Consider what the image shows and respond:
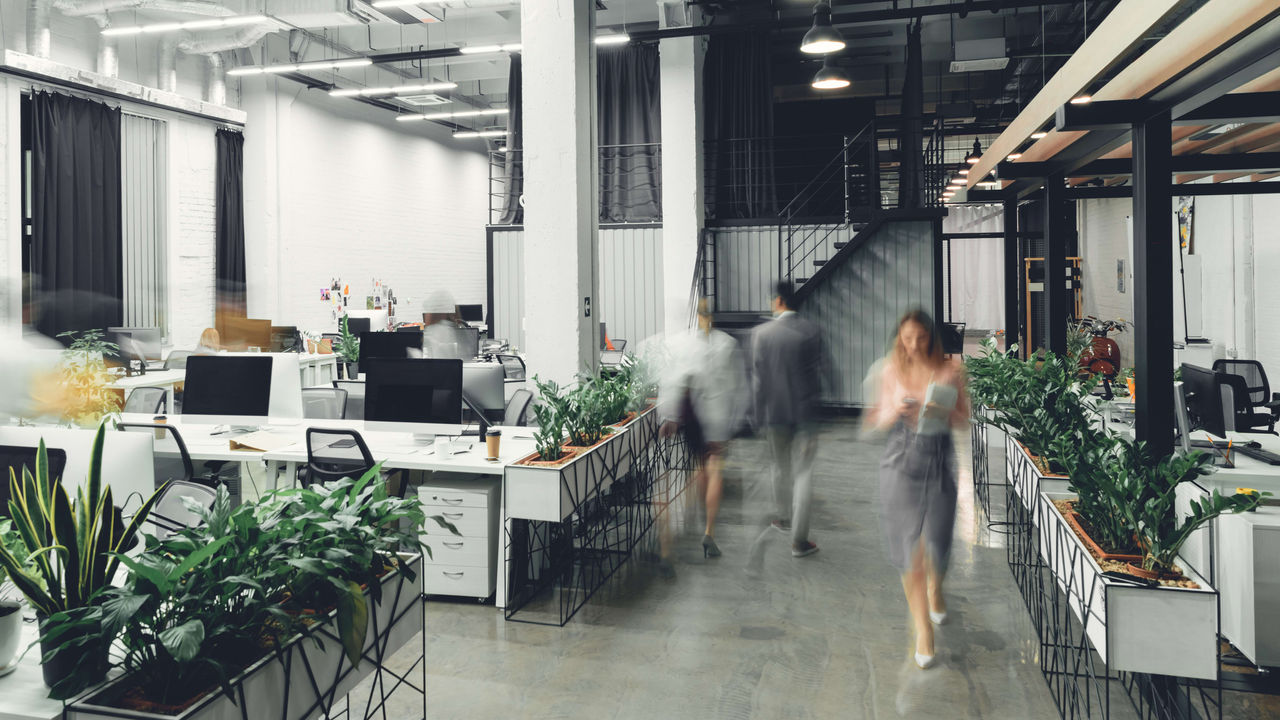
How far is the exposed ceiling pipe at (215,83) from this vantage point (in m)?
10.8

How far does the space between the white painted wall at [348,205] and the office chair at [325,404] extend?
6.48 meters

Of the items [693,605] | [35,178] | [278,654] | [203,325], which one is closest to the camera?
[278,654]

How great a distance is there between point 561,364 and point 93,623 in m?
4.19

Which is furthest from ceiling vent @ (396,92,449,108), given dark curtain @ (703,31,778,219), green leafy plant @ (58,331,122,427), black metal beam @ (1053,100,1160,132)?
black metal beam @ (1053,100,1160,132)

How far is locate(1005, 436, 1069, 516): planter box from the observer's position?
145 inches

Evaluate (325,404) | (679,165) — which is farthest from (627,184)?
(325,404)

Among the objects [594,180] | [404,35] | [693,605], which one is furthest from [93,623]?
[404,35]

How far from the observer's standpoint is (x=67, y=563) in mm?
1650

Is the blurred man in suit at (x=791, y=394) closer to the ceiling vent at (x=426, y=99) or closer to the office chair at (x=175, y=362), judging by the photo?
the office chair at (x=175, y=362)

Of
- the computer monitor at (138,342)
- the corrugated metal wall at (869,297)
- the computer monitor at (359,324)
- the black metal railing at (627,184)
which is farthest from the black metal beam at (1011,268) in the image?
the computer monitor at (138,342)

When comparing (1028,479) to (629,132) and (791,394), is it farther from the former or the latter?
(629,132)

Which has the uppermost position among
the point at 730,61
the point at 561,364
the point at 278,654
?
the point at 730,61

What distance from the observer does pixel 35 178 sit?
8531mm

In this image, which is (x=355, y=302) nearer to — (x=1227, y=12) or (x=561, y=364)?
(x=561, y=364)
